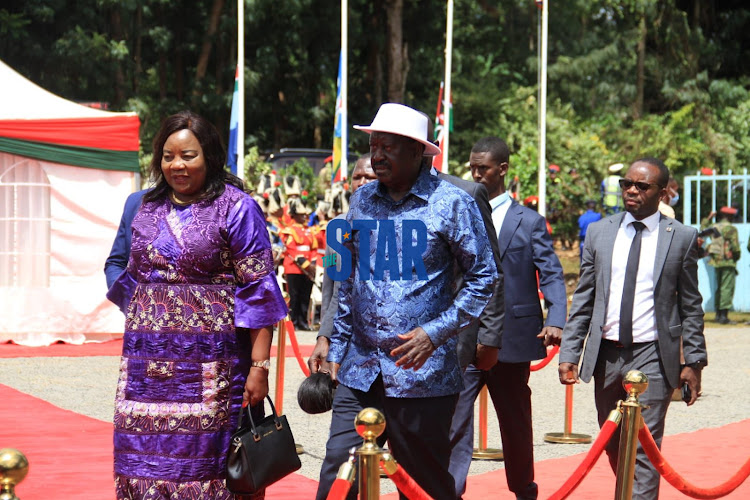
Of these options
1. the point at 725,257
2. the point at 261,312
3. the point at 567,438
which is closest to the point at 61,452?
the point at 567,438

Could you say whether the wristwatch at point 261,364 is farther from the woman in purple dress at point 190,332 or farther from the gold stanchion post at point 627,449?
the gold stanchion post at point 627,449

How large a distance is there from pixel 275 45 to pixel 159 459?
3238 cm

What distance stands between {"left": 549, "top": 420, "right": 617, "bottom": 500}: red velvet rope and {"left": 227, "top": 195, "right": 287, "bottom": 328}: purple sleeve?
1.40m

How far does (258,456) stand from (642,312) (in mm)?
2262

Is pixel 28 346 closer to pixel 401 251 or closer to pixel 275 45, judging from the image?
pixel 401 251

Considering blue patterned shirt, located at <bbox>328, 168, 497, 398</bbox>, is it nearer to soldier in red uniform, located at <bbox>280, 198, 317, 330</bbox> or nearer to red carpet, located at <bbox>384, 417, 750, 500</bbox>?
red carpet, located at <bbox>384, 417, 750, 500</bbox>

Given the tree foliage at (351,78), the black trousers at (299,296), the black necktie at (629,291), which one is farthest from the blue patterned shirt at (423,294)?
the tree foliage at (351,78)

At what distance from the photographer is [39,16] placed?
3316cm

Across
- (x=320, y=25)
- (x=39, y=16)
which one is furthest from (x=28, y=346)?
(x=320, y=25)

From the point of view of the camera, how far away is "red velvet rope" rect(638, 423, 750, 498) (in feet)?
17.1

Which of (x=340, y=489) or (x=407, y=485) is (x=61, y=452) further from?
(x=340, y=489)

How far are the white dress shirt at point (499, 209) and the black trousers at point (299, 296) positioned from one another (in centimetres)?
1049

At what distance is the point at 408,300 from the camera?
4.35 meters

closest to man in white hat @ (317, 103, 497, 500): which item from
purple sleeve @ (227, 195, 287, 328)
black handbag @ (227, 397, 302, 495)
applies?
black handbag @ (227, 397, 302, 495)
